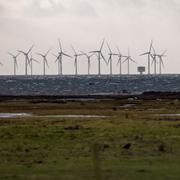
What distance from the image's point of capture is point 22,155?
103 ft

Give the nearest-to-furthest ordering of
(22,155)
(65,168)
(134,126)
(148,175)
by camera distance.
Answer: (148,175), (65,168), (22,155), (134,126)

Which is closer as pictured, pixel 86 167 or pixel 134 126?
pixel 86 167

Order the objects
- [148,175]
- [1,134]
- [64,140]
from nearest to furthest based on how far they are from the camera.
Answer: [148,175], [64,140], [1,134]

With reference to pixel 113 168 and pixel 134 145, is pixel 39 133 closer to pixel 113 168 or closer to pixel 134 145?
pixel 134 145

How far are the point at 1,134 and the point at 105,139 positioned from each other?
21.3ft

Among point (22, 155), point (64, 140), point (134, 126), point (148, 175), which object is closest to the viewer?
point (148, 175)

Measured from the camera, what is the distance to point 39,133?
136 ft

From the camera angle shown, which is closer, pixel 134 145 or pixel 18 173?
pixel 18 173

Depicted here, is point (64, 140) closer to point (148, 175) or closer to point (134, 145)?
point (134, 145)

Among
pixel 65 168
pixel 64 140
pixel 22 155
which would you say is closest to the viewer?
pixel 65 168

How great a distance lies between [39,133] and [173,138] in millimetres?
8053

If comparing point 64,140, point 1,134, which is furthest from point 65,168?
point 1,134

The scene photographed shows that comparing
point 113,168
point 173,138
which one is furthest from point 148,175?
point 173,138

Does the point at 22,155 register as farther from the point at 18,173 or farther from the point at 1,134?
the point at 1,134
